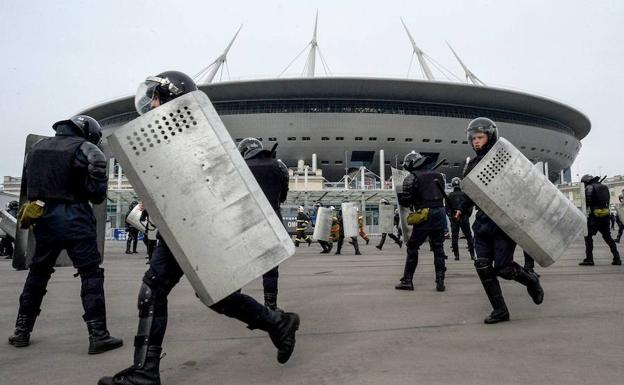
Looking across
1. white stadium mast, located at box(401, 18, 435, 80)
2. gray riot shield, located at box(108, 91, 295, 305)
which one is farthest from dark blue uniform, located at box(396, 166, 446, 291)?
white stadium mast, located at box(401, 18, 435, 80)

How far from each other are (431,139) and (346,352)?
5837 centimetres

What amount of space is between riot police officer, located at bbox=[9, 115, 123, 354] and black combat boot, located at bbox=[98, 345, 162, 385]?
3.34 ft

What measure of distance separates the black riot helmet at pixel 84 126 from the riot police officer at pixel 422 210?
12.5ft

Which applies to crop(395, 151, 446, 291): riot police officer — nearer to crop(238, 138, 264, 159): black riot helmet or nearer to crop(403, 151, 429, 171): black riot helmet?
crop(403, 151, 429, 171): black riot helmet

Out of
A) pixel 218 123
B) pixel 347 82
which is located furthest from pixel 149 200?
pixel 347 82

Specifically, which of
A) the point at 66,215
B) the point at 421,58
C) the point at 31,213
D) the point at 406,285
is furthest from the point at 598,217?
the point at 421,58

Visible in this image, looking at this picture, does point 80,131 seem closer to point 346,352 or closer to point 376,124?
point 346,352

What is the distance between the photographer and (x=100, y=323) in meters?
3.18

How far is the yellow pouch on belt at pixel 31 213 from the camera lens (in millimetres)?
3143

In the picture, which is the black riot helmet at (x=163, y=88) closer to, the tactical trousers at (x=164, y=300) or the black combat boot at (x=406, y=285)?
the tactical trousers at (x=164, y=300)

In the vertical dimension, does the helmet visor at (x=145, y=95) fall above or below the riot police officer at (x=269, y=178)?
above

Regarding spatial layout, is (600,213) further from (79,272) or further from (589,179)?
(79,272)

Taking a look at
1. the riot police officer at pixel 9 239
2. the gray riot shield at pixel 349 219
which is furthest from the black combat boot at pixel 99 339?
the gray riot shield at pixel 349 219

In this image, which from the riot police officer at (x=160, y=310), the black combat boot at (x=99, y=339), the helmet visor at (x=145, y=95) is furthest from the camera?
the black combat boot at (x=99, y=339)
